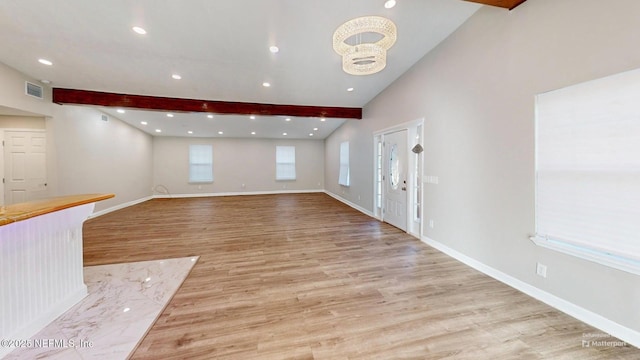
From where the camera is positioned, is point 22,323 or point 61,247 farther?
point 61,247

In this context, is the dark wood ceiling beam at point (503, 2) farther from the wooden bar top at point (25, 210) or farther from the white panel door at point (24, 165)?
the white panel door at point (24, 165)

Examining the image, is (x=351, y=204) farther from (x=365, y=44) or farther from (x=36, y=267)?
(x=36, y=267)

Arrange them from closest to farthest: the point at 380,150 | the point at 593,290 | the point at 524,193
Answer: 1. the point at 593,290
2. the point at 524,193
3. the point at 380,150

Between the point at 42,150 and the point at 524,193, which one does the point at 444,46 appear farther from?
the point at 42,150

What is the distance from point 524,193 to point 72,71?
6.90 meters

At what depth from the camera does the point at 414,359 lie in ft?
5.20

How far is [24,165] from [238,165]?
601 cm

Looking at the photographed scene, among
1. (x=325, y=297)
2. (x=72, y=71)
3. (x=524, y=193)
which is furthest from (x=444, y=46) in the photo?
(x=72, y=71)

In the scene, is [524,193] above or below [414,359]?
above

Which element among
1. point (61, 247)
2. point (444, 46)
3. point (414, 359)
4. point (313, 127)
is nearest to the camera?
point (414, 359)

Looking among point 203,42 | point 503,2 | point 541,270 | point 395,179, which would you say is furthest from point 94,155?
point 541,270

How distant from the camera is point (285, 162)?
10688mm

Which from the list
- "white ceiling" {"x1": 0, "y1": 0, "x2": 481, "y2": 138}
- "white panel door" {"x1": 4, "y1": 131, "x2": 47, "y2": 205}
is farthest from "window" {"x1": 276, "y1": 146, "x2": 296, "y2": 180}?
"white panel door" {"x1": 4, "y1": 131, "x2": 47, "y2": 205}

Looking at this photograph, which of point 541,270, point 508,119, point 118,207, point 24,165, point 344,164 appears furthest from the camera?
point 344,164
